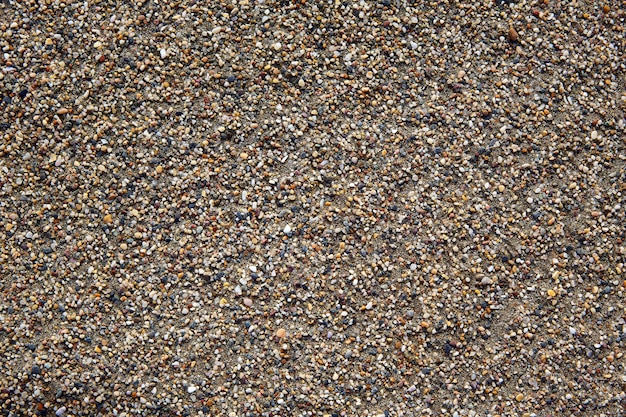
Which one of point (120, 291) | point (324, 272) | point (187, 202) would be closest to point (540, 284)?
point (324, 272)

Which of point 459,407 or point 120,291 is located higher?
point 459,407

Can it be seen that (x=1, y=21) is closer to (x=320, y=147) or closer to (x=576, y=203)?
(x=320, y=147)

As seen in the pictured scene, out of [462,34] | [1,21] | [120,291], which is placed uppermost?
[462,34]

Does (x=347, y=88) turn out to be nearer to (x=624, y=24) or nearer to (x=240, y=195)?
(x=240, y=195)

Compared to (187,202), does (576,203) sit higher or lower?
higher

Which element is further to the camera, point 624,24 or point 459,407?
point 624,24

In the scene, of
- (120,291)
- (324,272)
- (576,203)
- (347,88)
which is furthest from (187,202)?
(576,203)
